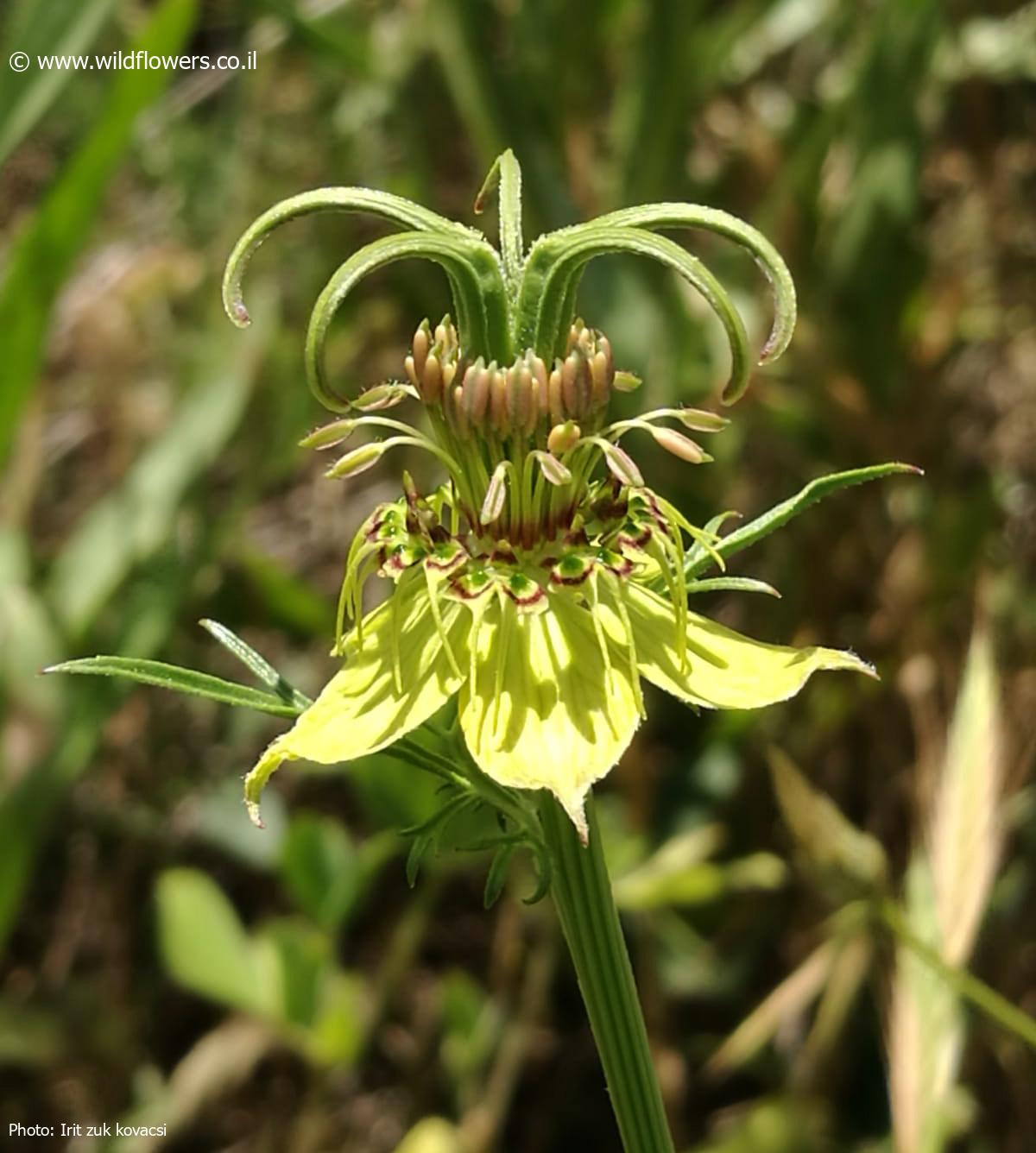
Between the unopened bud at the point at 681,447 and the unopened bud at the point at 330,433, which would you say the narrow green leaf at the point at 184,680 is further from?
the unopened bud at the point at 681,447

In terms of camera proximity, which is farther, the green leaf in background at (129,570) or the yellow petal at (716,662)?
the green leaf in background at (129,570)

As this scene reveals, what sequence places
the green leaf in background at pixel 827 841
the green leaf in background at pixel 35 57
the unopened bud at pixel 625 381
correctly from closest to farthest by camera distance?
the unopened bud at pixel 625 381 < the green leaf in background at pixel 827 841 < the green leaf in background at pixel 35 57

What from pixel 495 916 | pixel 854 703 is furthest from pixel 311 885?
pixel 854 703

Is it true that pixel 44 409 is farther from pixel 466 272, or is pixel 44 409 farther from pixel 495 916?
pixel 466 272

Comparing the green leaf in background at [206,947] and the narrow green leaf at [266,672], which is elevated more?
the narrow green leaf at [266,672]

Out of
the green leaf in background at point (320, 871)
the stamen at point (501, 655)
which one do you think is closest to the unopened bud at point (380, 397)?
the stamen at point (501, 655)

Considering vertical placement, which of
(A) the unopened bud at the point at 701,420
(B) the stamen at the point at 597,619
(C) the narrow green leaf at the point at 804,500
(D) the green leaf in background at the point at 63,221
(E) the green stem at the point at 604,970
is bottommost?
(E) the green stem at the point at 604,970

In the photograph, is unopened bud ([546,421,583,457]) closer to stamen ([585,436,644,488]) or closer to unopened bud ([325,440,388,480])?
stamen ([585,436,644,488])

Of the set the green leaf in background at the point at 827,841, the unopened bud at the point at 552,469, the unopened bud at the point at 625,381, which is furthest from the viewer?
the green leaf in background at the point at 827,841
